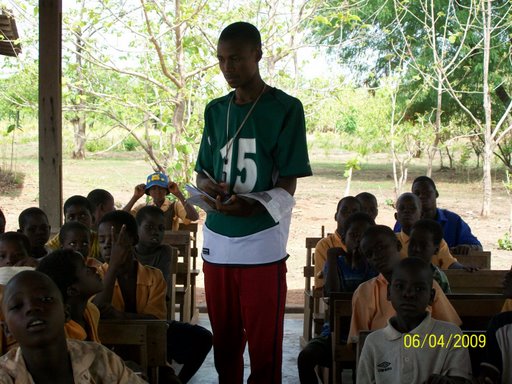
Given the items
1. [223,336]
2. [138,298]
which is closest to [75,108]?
[138,298]

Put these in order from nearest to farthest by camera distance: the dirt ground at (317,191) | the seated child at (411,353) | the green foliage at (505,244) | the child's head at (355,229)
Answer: the seated child at (411,353), the child's head at (355,229), the green foliage at (505,244), the dirt ground at (317,191)

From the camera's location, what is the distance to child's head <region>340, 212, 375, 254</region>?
14.3 ft

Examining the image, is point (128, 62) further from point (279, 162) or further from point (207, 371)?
point (279, 162)

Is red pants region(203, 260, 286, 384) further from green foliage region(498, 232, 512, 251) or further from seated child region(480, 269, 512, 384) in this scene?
green foliage region(498, 232, 512, 251)

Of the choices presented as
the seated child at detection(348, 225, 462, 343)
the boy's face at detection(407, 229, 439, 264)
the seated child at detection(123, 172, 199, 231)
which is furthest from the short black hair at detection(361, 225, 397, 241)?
the seated child at detection(123, 172, 199, 231)

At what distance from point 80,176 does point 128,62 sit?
8.75 metres

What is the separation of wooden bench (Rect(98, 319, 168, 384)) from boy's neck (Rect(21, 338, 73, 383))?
72cm

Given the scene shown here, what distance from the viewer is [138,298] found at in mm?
3799

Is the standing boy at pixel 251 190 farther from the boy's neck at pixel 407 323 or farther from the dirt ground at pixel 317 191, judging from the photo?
the dirt ground at pixel 317 191

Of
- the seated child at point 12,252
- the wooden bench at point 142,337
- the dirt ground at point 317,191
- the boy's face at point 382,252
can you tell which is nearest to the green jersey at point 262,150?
the wooden bench at point 142,337

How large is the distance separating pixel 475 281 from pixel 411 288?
139 centimetres

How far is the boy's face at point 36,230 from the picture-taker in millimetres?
4656

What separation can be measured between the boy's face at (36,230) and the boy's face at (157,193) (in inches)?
68.5

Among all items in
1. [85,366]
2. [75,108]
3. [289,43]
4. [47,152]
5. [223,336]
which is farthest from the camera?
[289,43]
